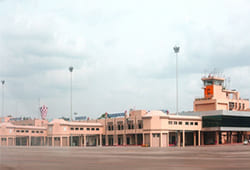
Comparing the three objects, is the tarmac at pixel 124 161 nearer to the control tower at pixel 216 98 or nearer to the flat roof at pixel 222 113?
the flat roof at pixel 222 113

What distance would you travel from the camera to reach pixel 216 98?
149375mm

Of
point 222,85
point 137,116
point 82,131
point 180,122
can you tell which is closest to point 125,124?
point 137,116

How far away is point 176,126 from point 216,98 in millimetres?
25512

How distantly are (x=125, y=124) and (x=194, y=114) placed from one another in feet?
91.3

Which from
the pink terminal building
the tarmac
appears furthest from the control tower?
the tarmac

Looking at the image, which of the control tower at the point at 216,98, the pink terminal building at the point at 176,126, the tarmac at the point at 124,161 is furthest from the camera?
the control tower at the point at 216,98

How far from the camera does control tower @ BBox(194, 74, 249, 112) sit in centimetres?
14950

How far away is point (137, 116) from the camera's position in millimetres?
151500

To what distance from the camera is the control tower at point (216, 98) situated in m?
150

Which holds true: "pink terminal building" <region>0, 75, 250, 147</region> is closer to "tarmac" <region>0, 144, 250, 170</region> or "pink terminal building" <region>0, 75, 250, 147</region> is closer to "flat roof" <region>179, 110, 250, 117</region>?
"flat roof" <region>179, 110, 250, 117</region>

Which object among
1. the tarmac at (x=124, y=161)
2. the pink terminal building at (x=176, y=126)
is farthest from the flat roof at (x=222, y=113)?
the tarmac at (x=124, y=161)

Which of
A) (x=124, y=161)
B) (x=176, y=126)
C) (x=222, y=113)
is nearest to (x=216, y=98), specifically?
(x=222, y=113)

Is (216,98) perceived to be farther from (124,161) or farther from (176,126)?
(124,161)

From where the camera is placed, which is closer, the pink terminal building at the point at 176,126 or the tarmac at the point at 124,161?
the tarmac at the point at 124,161
